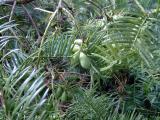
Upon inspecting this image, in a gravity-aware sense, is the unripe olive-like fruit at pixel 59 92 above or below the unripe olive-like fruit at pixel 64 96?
above

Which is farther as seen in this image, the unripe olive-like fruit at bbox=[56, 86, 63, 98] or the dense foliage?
the unripe olive-like fruit at bbox=[56, 86, 63, 98]

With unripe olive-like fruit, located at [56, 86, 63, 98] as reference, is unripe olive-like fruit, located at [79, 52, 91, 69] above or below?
above

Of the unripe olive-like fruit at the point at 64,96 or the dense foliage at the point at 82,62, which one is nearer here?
the dense foliage at the point at 82,62

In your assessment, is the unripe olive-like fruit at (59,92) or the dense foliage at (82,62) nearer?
the dense foliage at (82,62)

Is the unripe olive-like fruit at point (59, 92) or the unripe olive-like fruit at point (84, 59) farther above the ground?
the unripe olive-like fruit at point (84, 59)

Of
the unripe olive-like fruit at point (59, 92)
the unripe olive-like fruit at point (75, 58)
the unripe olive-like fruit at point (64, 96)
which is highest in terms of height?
the unripe olive-like fruit at point (75, 58)

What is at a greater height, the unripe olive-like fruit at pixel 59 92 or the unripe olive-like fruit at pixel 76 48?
the unripe olive-like fruit at pixel 76 48

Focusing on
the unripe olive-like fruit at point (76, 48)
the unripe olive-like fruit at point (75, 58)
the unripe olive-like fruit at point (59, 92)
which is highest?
the unripe olive-like fruit at point (76, 48)

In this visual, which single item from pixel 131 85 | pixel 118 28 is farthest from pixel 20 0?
pixel 118 28

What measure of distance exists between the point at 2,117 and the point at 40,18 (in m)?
0.70

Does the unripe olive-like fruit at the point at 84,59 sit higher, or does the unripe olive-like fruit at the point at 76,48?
the unripe olive-like fruit at the point at 76,48

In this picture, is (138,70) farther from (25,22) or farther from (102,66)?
(25,22)

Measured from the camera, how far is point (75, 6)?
807 millimetres

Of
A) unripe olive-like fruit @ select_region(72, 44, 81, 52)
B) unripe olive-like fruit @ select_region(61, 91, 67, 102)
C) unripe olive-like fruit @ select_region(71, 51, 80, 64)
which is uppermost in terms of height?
unripe olive-like fruit @ select_region(72, 44, 81, 52)
